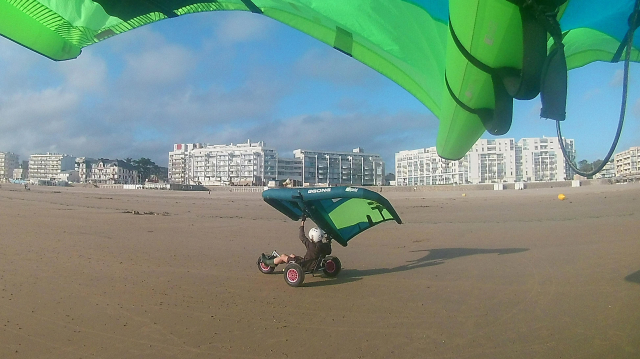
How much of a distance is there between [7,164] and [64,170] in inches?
402

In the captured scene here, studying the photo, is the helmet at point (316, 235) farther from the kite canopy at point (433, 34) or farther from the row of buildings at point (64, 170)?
the row of buildings at point (64, 170)

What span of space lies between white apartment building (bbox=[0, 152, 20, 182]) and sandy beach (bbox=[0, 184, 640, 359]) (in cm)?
9194

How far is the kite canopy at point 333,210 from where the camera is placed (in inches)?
229

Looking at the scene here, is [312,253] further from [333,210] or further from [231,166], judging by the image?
[231,166]

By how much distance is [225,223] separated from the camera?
46.3 ft

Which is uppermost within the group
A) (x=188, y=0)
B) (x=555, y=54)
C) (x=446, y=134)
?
(x=188, y=0)

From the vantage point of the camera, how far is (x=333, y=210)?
6.13 meters

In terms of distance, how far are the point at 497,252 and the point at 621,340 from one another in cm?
477

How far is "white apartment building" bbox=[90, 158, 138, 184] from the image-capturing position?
75.8 metres

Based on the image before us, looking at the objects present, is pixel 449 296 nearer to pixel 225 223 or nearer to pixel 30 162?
pixel 225 223

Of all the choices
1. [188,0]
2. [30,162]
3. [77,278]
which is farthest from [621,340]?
[30,162]

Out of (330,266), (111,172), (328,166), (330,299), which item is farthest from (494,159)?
(111,172)

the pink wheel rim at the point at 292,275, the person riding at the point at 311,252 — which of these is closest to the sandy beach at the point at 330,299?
the pink wheel rim at the point at 292,275

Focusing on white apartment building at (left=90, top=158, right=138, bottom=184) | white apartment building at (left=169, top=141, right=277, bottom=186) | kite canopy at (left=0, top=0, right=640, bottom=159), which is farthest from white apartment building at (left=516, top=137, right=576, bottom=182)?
white apartment building at (left=90, top=158, right=138, bottom=184)
